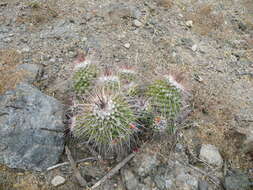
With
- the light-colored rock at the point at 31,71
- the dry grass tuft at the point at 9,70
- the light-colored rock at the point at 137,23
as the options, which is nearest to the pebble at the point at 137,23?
the light-colored rock at the point at 137,23

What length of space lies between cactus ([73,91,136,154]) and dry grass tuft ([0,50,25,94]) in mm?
1305

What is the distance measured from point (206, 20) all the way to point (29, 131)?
475cm

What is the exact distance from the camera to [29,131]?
9.55 feet

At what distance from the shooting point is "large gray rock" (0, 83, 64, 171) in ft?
9.30

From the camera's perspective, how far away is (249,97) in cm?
427

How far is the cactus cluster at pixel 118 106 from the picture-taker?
264 centimetres

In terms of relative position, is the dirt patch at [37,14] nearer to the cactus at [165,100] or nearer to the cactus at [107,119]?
the cactus at [107,119]

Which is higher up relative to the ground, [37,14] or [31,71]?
[37,14]

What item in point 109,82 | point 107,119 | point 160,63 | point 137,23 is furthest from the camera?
point 137,23

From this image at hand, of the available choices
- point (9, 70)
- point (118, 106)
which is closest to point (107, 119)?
point (118, 106)

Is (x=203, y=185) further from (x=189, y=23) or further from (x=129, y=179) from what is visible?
(x=189, y=23)

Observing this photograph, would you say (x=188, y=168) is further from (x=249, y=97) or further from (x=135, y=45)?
(x=135, y=45)

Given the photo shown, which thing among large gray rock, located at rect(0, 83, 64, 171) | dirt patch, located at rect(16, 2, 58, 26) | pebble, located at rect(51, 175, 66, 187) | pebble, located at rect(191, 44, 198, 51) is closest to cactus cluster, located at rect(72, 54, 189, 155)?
large gray rock, located at rect(0, 83, 64, 171)

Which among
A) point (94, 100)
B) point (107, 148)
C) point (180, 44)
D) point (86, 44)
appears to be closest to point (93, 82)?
point (94, 100)
